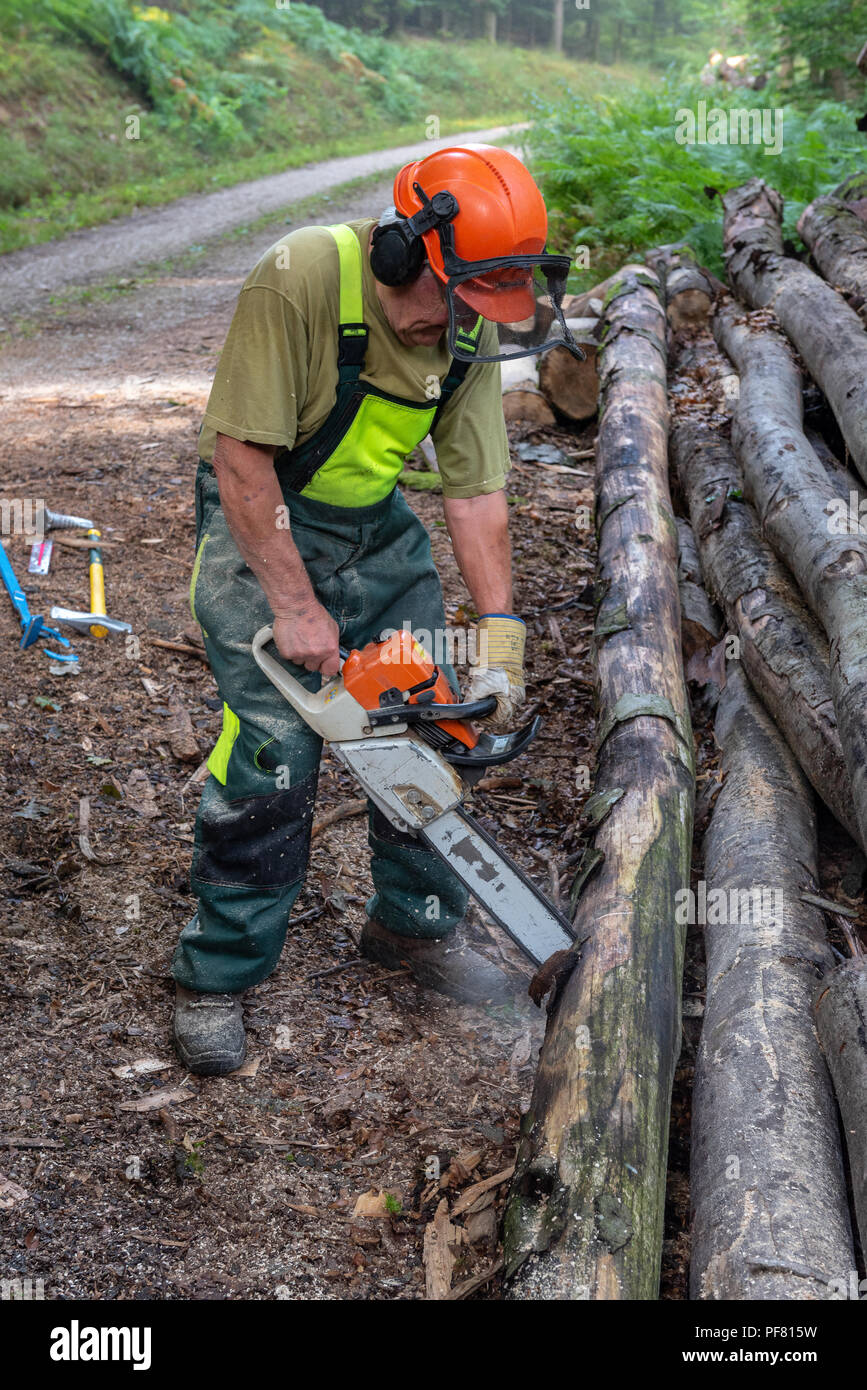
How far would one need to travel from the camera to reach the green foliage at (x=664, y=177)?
8500mm

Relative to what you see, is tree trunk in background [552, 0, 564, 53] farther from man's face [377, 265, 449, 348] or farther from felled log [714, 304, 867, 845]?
man's face [377, 265, 449, 348]

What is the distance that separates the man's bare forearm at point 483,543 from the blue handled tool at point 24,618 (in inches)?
95.1

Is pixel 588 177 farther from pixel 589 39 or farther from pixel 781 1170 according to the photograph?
pixel 589 39

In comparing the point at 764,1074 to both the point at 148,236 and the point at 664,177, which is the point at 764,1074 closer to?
the point at 664,177

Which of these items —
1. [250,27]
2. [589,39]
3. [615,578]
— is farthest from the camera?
[589,39]

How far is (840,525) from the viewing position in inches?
142

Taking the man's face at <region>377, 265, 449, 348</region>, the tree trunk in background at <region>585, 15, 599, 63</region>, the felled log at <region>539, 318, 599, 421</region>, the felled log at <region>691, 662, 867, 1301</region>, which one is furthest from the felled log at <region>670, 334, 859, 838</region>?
the tree trunk in background at <region>585, 15, 599, 63</region>

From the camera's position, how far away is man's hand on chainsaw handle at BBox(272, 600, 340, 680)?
2.54 metres

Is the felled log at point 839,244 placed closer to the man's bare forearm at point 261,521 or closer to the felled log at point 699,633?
the felled log at point 699,633

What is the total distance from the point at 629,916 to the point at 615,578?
1913 mm

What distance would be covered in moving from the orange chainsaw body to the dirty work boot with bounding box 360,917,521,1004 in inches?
39.3

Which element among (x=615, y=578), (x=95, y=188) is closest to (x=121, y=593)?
(x=615, y=578)

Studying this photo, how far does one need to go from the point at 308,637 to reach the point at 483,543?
668mm

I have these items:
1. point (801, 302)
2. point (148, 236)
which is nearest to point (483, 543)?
point (801, 302)
